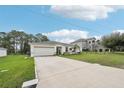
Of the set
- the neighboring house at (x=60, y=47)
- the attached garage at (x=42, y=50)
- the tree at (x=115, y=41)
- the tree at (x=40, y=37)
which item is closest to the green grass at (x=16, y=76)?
the attached garage at (x=42, y=50)

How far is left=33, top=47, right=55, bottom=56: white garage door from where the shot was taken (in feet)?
77.8

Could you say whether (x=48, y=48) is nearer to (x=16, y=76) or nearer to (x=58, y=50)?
(x=58, y=50)

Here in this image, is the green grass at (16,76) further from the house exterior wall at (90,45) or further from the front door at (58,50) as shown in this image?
the house exterior wall at (90,45)

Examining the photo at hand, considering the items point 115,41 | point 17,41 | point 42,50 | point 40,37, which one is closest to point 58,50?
point 42,50

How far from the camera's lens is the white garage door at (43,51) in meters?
23.7

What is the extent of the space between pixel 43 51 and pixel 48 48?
855 millimetres

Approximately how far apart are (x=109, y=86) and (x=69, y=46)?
2195 cm

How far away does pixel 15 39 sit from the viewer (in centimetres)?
2270

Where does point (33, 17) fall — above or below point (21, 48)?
above

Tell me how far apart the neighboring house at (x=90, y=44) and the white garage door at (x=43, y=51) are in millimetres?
5168
